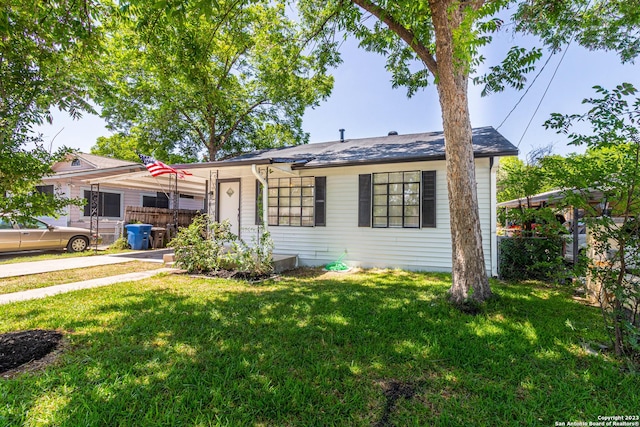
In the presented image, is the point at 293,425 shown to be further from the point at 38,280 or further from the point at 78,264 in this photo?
the point at 78,264

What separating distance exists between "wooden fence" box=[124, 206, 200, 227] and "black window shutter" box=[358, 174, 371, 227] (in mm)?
8056

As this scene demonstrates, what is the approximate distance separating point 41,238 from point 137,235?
2.64 metres

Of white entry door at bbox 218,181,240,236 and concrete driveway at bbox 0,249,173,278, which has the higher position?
white entry door at bbox 218,181,240,236

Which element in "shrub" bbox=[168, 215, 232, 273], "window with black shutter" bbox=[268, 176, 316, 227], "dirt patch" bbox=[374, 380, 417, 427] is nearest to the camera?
"dirt patch" bbox=[374, 380, 417, 427]

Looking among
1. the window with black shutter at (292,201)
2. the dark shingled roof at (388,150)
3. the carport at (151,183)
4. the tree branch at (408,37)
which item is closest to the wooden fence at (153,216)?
the carport at (151,183)

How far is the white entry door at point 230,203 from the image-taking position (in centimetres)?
916

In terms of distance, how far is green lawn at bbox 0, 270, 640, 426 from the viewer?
1.97 meters

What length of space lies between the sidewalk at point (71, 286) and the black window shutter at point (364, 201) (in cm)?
494

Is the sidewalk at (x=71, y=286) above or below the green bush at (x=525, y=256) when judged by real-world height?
below

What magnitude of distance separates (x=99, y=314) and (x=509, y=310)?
5505 millimetres

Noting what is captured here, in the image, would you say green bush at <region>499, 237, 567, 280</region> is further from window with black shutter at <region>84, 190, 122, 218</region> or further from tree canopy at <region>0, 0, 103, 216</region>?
window with black shutter at <region>84, 190, 122, 218</region>

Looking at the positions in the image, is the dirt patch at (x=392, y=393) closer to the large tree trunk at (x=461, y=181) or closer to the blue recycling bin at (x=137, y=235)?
the large tree trunk at (x=461, y=181)

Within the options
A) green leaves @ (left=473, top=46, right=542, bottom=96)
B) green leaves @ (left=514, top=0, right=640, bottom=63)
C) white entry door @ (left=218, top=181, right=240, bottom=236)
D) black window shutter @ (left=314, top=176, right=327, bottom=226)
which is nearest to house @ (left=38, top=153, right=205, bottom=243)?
white entry door @ (left=218, top=181, right=240, bottom=236)

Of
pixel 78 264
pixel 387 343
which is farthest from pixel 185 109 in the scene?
pixel 387 343
